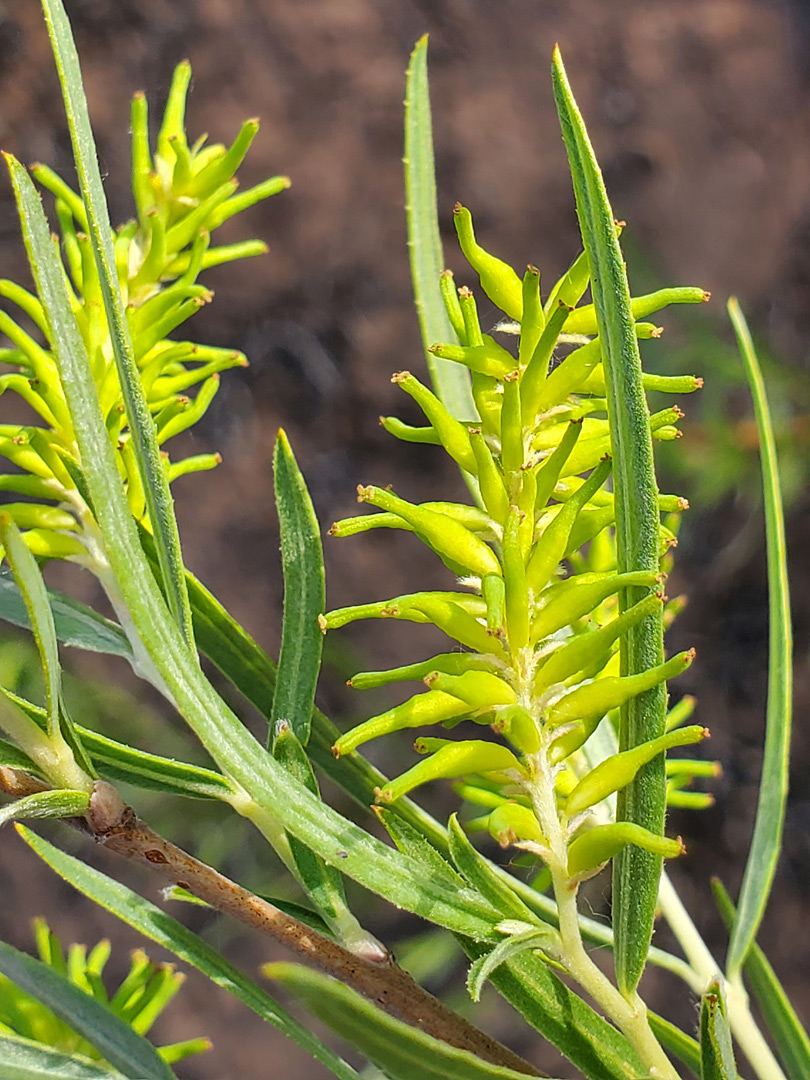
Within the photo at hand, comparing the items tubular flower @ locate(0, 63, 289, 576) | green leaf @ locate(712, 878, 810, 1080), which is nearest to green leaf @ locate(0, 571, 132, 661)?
tubular flower @ locate(0, 63, 289, 576)

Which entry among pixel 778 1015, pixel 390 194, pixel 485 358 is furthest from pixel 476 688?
pixel 390 194

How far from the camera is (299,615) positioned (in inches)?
16.1

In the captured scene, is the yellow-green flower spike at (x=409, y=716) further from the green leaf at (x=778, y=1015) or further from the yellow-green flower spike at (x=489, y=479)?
the green leaf at (x=778, y=1015)

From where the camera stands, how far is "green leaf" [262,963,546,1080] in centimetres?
26

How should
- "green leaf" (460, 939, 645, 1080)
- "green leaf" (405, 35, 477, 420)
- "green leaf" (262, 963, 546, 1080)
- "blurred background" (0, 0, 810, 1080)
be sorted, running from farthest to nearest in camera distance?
"blurred background" (0, 0, 810, 1080) → "green leaf" (405, 35, 477, 420) → "green leaf" (460, 939, 645, 1080) → "green leaf" (262, 963, 546, 1080)

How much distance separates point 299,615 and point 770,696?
0.25 m

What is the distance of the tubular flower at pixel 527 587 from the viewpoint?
33cm

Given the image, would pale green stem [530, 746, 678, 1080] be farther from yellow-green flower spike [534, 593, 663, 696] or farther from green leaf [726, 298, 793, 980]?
green leaf [726, 298, 793, 980]

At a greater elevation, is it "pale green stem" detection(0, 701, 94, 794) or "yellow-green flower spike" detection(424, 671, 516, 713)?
"yellow-green flower spike" detection(424, 671, 516, 713)

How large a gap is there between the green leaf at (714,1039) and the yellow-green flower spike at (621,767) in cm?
8

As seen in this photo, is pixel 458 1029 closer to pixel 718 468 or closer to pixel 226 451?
pixel 718 468

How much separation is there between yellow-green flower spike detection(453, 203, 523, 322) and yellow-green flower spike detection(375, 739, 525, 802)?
0.17 meters

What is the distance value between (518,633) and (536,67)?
7.60ft

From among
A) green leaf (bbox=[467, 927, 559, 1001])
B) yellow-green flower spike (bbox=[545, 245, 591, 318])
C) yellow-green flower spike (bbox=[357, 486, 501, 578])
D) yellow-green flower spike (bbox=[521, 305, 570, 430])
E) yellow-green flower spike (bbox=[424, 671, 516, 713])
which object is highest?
yellow-green flower spike (bbox=[545, 245, 591, 318])
